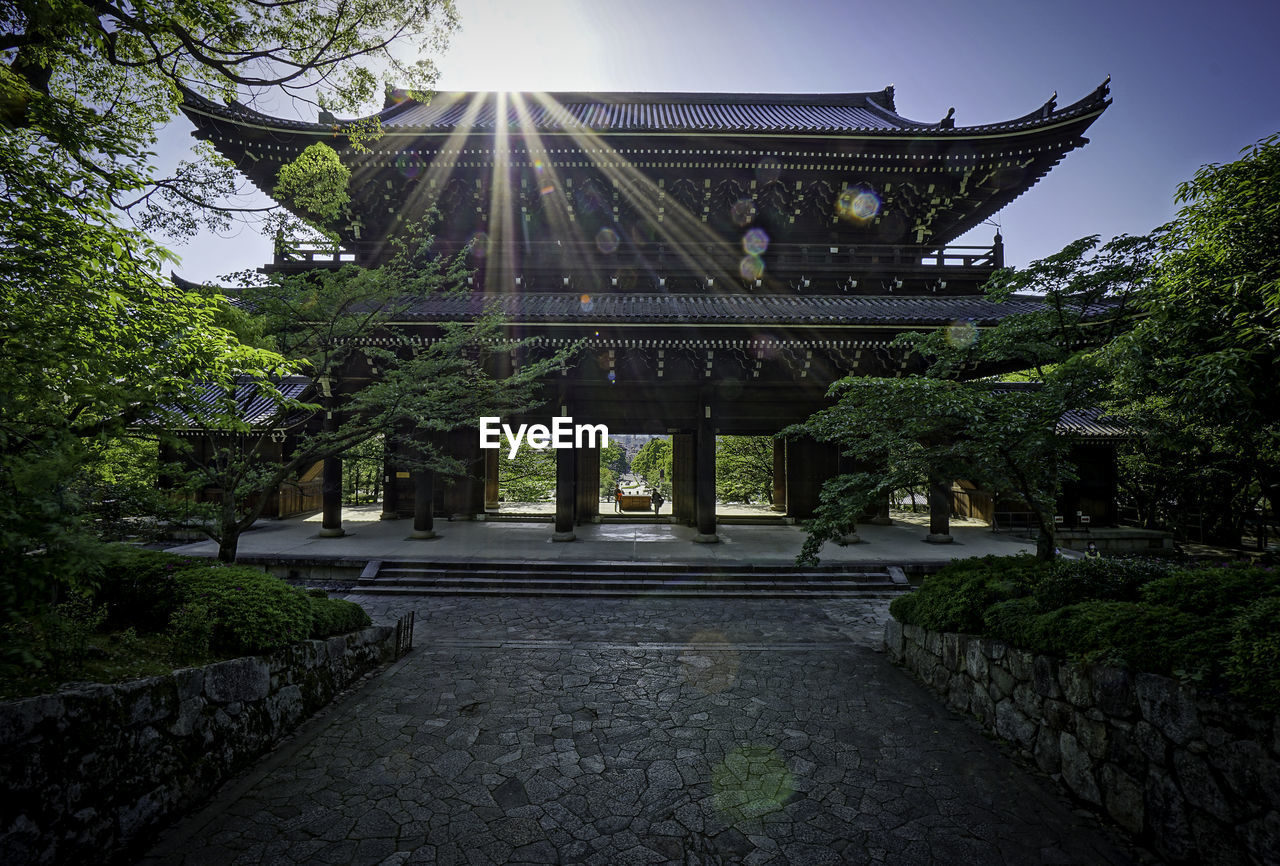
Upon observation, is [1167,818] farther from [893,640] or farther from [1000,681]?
[893,640]

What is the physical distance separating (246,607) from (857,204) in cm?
1561

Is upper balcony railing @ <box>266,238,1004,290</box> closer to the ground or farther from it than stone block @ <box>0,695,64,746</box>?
farther from it

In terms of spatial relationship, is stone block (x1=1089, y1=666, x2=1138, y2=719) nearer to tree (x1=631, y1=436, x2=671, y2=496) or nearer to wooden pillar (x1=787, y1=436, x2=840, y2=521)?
wooden pillar (x1=787, y1=436, x2=840, y2=521)

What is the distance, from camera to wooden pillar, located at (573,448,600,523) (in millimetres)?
16219

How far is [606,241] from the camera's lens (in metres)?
13.9

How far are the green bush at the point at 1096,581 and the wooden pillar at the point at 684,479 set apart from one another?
36.5 ft

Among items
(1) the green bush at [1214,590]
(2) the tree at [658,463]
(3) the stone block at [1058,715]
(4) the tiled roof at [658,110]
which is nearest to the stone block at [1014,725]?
(3) the stone block at [1058,715]

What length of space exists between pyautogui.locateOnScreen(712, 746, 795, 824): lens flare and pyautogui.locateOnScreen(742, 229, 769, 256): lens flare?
12.5m

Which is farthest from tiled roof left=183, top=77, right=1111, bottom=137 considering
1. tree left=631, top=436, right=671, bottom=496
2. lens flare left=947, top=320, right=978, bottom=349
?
tree left=631, top=436, right=671, bottom=496

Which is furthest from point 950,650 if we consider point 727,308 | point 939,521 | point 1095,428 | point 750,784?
point 1095,428

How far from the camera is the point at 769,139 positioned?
12547mm

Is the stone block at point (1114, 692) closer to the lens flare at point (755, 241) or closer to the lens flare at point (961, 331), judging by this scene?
the lens flare at point (961, 331)

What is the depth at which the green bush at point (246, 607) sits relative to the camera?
4.21m

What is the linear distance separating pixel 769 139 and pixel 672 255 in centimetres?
365
